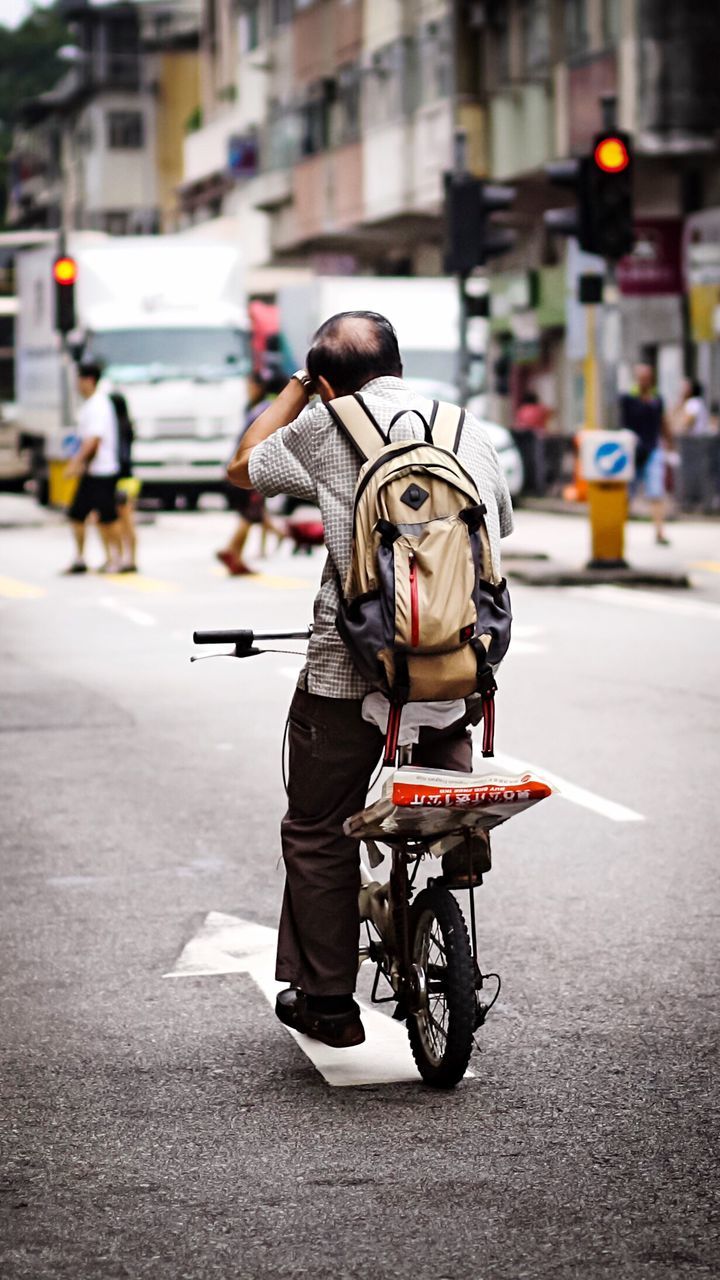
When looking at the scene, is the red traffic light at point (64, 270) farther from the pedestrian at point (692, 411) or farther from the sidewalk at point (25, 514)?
the pedestrian at point (692, 411)

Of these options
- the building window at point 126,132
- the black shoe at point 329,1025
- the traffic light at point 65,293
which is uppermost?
the building window at point 126,132

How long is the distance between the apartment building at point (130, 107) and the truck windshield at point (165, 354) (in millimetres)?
45462

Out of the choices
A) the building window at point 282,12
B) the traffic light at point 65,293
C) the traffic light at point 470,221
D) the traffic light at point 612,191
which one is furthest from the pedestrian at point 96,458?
the building window at point 282,12

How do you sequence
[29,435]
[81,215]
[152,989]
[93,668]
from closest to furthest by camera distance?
[152,989] → [93,668] → [29,435] → [81,215]

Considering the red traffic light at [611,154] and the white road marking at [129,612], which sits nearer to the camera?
the white road marking at [129,612]

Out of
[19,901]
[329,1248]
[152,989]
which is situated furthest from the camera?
[19,901]

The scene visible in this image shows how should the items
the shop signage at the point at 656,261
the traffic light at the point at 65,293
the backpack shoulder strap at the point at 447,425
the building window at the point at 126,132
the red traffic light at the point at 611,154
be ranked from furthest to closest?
1. the building window at the point at 126,132
2. the shop signage at the point at 656,261
3. the traffic light at the point at 65,293
4. the red traffic light at the point at 611,154
5. the backpack shoulder strap at the point at 447,425

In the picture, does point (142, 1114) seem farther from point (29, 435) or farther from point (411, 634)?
point (29, 435)

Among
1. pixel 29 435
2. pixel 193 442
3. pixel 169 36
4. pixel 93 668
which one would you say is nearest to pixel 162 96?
pixel 169 36

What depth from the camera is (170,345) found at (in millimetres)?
34094

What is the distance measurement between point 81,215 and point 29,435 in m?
48.8

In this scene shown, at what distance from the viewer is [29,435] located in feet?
129

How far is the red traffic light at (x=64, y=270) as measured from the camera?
1268 inches

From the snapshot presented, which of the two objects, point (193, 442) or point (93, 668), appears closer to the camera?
point (93, 668)
